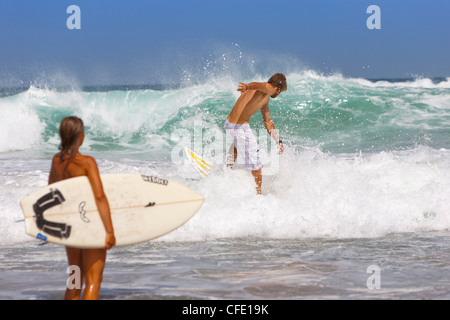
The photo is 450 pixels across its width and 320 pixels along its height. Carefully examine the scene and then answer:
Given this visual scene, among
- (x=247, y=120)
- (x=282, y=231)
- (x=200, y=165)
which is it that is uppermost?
(x=247, y=120)

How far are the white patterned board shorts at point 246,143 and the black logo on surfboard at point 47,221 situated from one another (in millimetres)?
3389

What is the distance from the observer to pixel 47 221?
115 inches

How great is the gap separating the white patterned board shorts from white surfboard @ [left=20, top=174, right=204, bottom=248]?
9.22ft

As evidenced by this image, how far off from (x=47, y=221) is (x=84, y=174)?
32 centimetres

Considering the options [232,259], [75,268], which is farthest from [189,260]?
[75,268]

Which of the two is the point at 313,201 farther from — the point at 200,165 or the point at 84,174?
the point at 84,174

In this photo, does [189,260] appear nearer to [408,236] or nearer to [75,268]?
[75,268]

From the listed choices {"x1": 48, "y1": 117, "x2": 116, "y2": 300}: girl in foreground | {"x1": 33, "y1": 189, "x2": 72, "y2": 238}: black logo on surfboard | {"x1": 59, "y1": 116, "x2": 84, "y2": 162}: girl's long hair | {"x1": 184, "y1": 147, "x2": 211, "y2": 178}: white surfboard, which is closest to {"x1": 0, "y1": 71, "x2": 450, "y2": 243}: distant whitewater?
{"x1": 184, "y1": 147, "x2": 211, "y2": 178}: white surfboard

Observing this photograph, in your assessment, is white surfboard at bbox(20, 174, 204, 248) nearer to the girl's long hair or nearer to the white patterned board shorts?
the girl's long hair

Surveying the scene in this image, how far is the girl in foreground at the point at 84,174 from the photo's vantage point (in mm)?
2824

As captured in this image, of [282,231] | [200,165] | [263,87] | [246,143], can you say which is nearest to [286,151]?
[246,143]

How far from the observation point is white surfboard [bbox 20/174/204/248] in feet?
9.45

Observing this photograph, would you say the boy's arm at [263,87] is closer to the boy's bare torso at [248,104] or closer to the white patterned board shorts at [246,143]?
the boy's bare torso at [248,104]
